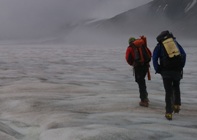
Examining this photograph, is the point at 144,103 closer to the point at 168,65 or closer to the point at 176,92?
the point at 176,92

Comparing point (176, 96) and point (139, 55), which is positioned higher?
point (139, 55)

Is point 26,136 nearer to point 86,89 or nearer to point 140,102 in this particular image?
point 140,102

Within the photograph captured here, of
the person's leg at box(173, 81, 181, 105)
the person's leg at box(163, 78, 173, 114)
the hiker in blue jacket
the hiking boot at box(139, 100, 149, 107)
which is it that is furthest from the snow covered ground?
the hiker in blue jacket

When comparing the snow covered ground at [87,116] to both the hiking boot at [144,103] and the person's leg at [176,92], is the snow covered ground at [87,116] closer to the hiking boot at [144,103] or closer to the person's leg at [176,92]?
the hiking boot at [144,103]

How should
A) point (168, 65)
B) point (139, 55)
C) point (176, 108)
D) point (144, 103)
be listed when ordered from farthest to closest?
point (144, 103)
point (139, 55)
point (176, 108)
point (168, 65)

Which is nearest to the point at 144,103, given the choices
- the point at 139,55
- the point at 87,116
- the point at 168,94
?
the point at 139,55

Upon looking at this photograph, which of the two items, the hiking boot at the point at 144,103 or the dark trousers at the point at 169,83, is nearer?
the dark trousers at the point at 169,83

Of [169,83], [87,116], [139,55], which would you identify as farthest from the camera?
[139,55]

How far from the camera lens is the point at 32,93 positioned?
43.7 ft

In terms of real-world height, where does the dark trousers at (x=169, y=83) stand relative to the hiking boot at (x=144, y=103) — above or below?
above

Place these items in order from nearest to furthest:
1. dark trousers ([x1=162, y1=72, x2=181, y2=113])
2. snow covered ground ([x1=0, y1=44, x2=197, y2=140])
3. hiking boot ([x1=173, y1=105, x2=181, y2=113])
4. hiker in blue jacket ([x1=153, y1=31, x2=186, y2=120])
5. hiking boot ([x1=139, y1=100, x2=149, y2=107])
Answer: snow covered ground ([x1=0, y1=44, x2=197, y2=140]) < hiker in blue jacket ([x1=153, y1=31, x2=186, y2=120]) < dark trousers ([x1=162, y1=72, x2=181, y2=113]) < hiking boot ([x1=173, y1=105, x2=181, y2=113]) < hiking boot ([x1=139, y1=100, x2=149, y2=107])

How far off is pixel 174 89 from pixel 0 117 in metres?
4.74

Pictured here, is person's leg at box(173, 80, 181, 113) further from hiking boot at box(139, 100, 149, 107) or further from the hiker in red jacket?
the hiker in red jacket

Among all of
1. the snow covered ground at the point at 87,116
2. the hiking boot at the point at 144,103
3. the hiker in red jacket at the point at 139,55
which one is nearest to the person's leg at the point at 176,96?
the snow covered ground at the point at 87,116
